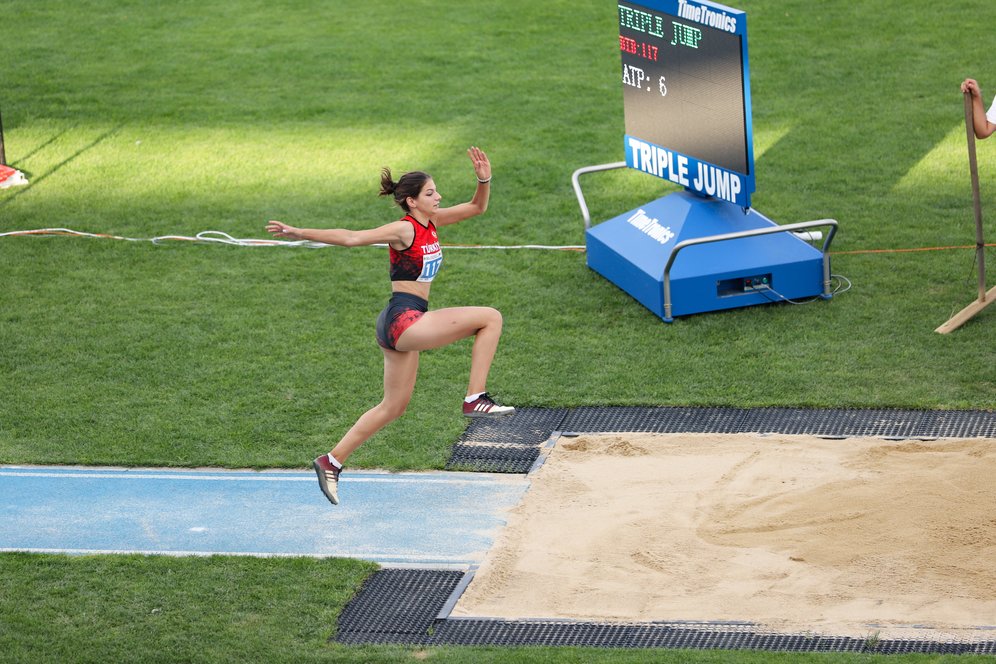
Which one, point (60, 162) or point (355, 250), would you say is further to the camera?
point (60, 162)

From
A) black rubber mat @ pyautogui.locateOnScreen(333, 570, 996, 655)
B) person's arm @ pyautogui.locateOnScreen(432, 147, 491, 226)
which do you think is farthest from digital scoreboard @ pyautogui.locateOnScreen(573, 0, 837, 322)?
black rubber mat @ pyautogui.locateOnScreen(333, 570, 996, 655)

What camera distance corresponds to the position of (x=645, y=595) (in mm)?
7230

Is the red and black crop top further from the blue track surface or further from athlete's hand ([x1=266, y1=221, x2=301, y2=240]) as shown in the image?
the blue track surface

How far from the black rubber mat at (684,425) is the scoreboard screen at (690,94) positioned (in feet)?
7.14

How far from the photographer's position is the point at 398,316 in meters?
7.39

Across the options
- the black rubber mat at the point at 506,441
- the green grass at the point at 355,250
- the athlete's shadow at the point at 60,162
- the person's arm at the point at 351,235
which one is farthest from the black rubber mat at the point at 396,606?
the athlete's shadow at the point at 60,162

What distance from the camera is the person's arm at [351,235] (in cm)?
676

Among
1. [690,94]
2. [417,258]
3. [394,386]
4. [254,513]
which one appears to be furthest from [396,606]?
[690,94]

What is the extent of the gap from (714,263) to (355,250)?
3.71 meters

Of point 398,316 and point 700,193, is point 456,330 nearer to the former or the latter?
point 398,316

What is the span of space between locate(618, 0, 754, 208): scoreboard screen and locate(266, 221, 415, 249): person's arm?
162 inches

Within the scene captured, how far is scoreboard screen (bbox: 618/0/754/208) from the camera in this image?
420 inches

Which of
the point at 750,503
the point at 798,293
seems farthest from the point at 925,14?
the point at 750,503

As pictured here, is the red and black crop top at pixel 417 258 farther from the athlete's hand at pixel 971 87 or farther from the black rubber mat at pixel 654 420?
the athlete's hand at pixel 971 87
